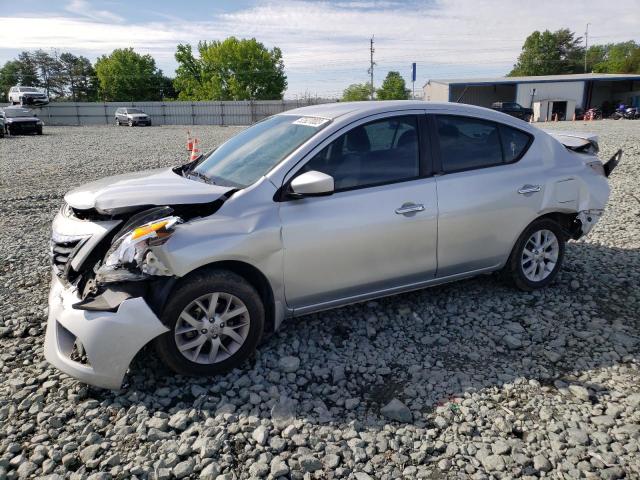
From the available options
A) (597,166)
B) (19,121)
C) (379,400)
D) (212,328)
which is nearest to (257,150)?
(212,328)

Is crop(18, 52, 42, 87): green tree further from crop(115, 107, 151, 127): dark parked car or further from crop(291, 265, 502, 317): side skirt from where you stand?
crop(291, 265, 502, 317): side skirt

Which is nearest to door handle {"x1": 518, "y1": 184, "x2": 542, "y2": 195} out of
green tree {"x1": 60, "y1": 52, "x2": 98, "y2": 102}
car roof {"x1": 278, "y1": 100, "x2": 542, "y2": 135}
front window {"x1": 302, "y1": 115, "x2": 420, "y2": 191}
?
car roof {"x1": 278, "y1": 100, "x2": 542, "y2": 135}

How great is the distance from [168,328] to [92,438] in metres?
0.74

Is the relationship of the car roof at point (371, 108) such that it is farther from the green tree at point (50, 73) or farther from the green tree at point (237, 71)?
the green tree at point (50, 73)

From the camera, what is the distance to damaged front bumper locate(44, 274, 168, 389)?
3.06 m

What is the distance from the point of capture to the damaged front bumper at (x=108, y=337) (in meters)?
3.06

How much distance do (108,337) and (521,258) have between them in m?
3.58

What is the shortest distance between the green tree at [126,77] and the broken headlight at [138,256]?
88.6 m

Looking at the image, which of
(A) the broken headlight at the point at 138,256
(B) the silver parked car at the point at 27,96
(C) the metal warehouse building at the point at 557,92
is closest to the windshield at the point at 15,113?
(B) the silver parked car at the point at 27,96

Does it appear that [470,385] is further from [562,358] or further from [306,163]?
[306,163]

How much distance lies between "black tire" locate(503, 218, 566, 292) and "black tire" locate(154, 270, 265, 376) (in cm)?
249

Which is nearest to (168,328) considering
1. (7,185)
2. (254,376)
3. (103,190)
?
(254,376)

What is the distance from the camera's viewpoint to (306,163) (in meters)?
3.65

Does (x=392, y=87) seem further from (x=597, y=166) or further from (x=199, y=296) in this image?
(x=199, y=296)
